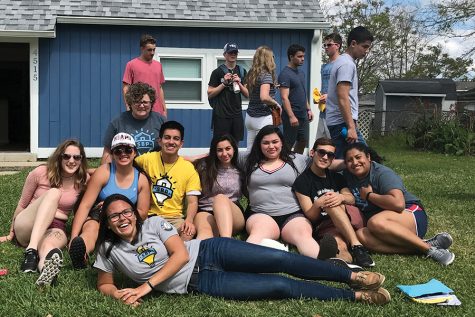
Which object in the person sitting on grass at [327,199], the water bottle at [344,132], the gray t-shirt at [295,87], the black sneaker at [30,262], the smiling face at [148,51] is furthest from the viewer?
the gray t-shirt at [295,87]

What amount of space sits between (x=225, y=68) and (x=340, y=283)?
3.68 meters

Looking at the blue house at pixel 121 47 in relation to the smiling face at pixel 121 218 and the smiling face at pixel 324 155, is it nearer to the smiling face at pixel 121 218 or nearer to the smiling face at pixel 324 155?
the smiling face at pixel 324 155

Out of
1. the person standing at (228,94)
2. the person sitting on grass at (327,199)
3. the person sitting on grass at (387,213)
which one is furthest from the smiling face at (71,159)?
the person standing at (228,94)

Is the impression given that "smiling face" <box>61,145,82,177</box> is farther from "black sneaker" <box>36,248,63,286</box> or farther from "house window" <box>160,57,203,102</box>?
"house window" <box>160,57,203,102</box>

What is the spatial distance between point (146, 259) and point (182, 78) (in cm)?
822

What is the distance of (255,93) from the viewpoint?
644cm

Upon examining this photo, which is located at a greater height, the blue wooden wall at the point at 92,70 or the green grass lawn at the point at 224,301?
the blue wooden wall at the point at 92,70

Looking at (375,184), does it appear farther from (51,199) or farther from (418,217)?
(51,199)

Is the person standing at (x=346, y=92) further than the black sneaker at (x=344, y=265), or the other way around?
the person standing at (x=346, y=92)

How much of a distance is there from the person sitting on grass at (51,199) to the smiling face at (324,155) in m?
1.92

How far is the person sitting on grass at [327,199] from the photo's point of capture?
4.40 metres

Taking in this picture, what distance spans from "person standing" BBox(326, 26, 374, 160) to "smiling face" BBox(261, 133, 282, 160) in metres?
0.67

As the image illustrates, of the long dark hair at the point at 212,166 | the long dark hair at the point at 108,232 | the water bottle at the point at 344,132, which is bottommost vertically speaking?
the long dark hair at the point at 108,232

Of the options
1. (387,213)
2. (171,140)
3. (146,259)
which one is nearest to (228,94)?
(171,140)
